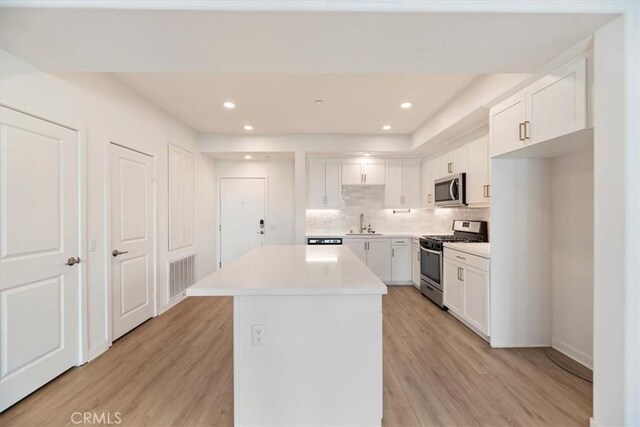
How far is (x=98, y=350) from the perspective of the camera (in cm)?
253

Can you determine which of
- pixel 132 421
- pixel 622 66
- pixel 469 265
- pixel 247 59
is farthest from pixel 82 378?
pixel 622 66

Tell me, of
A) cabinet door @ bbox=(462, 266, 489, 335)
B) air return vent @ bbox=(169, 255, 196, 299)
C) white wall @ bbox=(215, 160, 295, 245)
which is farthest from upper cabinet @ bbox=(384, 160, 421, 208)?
air return vent @ bbox=(169, 255, 196, 299)

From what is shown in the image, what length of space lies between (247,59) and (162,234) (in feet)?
8.80

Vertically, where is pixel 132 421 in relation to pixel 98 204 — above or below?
below

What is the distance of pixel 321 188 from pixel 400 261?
1881 mm

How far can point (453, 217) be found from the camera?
15.2ft

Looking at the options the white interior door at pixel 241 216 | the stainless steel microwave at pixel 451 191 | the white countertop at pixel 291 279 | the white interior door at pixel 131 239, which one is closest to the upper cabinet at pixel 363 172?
the stainless steel microwave at pixel 451 191

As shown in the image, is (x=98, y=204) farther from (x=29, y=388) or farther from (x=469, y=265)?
(x=469, y=265)

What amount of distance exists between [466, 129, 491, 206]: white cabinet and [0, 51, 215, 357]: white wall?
393cm

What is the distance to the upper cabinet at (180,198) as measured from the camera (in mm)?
3838

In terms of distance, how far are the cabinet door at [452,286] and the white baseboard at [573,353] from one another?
855 mm

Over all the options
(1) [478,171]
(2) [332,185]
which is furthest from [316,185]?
(1) [478,171]

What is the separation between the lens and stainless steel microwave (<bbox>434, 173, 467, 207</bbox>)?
147 inches

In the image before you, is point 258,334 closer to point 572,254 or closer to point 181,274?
point 572,254
